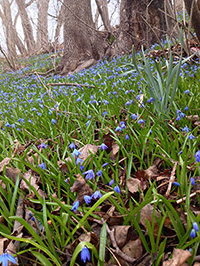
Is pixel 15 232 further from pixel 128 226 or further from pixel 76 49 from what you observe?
pixel 76 49

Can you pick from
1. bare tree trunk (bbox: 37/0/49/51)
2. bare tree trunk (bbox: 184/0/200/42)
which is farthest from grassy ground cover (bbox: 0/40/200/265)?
bare tree trunk (bbox: 37/0/49/51)

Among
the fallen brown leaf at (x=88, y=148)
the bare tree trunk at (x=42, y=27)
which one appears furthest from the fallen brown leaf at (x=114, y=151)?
the bare tree trunk at (x=42, y=27)

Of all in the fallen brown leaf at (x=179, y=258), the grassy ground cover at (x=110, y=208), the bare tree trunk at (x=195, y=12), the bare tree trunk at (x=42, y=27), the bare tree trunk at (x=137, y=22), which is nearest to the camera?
the fallen brown leaf at (x=179, y=258)

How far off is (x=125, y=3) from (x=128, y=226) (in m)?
6.02

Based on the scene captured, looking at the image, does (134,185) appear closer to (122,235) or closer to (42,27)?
(122,235)

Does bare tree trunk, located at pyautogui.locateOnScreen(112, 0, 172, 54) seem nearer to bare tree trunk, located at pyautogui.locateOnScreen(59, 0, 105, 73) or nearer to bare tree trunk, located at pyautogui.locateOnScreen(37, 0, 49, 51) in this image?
bare tree trunk, located at pyautogui.locateOnScreen(59, 0, 105, 73)

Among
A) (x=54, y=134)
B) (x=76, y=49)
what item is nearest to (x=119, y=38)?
(x=76, y=49)

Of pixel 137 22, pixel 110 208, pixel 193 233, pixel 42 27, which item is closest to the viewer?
pixel 193 233

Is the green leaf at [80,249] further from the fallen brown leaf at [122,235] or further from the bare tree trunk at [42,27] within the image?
the bare tree trunk at [42,27]

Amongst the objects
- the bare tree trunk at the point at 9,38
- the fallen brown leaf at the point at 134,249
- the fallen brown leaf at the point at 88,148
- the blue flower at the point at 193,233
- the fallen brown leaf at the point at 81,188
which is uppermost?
the bare tree trunk at the point at 9,38

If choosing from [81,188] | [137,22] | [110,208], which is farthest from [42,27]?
[110,208]

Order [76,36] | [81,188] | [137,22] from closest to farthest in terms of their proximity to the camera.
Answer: [81,188] → [137,22] → [76,36]

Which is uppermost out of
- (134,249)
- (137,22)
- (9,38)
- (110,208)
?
(9,38)

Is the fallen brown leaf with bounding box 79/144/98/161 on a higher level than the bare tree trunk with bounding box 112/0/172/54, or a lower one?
lower
